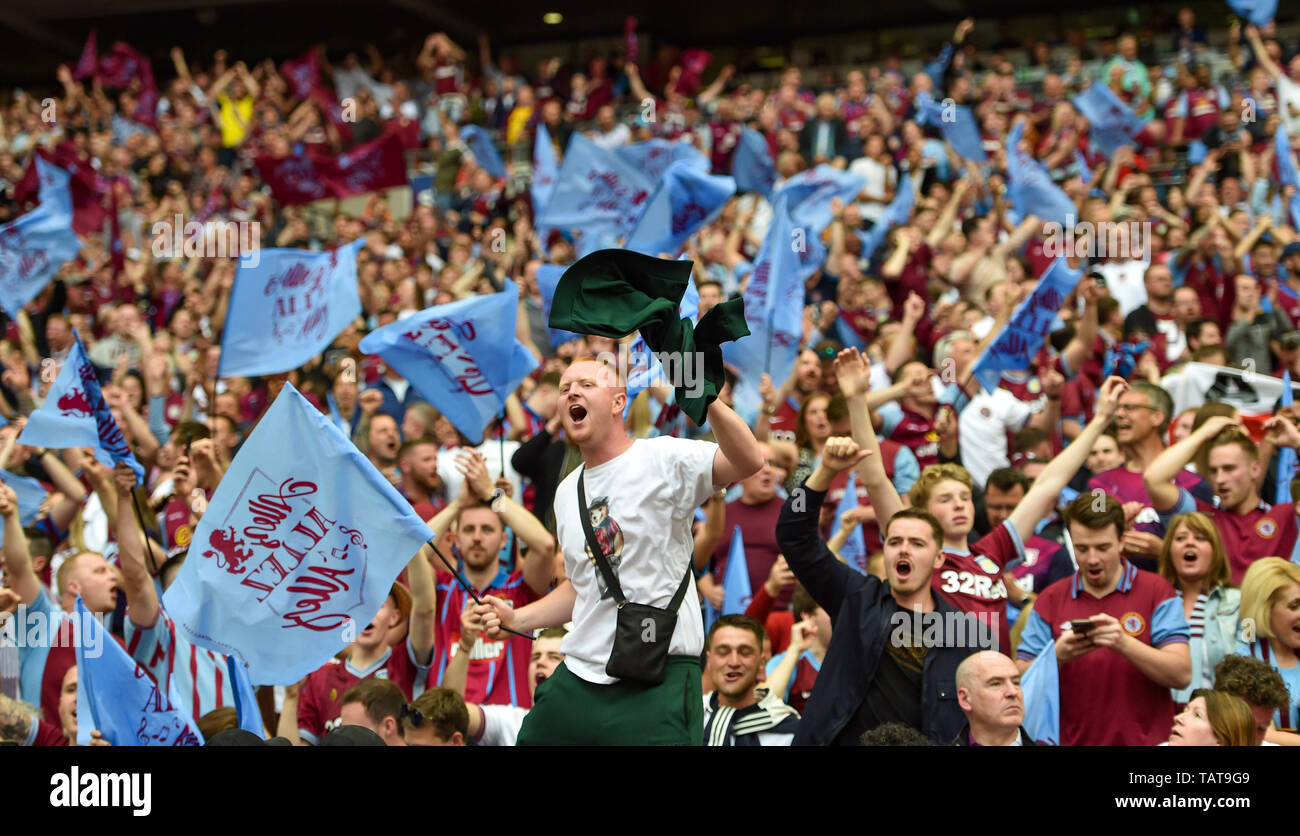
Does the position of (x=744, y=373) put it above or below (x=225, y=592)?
above

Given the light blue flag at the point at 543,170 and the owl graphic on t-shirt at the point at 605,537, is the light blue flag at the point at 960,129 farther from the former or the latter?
the owl graphic on t-shirt at the point at 605,537

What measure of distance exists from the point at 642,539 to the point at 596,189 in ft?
23.9

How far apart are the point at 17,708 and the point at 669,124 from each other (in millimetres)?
11124

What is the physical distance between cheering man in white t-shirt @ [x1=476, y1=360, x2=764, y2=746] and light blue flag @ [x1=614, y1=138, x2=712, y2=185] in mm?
7064

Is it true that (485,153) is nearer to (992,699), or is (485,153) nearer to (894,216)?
(894,216)

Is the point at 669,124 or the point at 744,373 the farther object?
the point at 669,124

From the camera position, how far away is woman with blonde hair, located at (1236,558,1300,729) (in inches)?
216

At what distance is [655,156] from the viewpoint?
11477 millimetres

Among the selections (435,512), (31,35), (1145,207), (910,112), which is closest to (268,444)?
(435,512)

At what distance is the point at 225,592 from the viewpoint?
→ 5250 mm

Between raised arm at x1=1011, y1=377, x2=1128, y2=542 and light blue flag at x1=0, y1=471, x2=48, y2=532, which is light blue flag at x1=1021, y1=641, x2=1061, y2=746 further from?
light blue flag at x1=0, y1=471, x2=48, y2=532

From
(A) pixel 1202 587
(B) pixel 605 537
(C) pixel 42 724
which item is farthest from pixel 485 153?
(B) pixel 605 537

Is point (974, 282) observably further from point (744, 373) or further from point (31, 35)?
point (31, 35)
